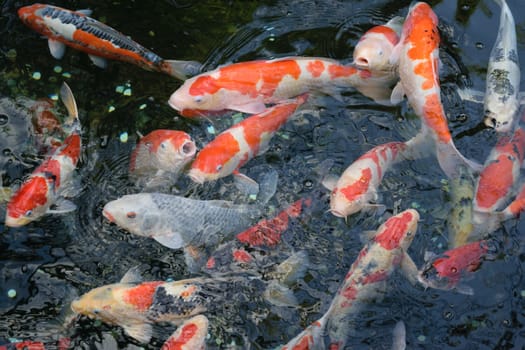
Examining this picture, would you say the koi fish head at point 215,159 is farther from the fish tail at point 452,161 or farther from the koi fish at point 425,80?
the fish tail at point 452,161

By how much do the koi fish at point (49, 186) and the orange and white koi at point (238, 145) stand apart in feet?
2.74

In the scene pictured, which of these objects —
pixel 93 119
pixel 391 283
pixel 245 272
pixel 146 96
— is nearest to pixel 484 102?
pixel 391 283

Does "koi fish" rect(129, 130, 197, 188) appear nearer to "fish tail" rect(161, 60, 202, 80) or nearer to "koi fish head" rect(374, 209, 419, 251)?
"fish tail" rect(161, 60, 202, 80)

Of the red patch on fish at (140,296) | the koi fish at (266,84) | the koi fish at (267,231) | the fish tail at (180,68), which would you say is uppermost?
the koi fish at (266,84)

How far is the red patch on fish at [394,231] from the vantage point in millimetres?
4191

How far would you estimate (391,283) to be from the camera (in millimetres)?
4164

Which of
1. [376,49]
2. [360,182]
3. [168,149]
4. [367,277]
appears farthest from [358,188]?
[168,149]

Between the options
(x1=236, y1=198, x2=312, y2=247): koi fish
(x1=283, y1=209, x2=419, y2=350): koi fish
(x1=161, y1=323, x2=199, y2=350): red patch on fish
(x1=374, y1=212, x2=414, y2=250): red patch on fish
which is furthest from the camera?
(x1=236, y1=198, x2=312, y2=247): koi fish

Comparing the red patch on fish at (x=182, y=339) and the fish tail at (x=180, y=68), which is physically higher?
the fish tail at (x=180, y=68)

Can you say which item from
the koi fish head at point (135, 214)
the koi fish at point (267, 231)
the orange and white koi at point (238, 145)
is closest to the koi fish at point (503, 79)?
the orange and white koi at point (238, 145)

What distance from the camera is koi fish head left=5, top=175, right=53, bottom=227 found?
14.1 feet

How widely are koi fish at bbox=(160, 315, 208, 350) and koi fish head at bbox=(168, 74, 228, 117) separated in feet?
5.04

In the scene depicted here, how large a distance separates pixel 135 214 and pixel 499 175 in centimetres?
233

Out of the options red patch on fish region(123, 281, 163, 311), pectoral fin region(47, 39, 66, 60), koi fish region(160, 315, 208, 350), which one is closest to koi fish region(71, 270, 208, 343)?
red patch on fish region(123, 281, 163, 311)
